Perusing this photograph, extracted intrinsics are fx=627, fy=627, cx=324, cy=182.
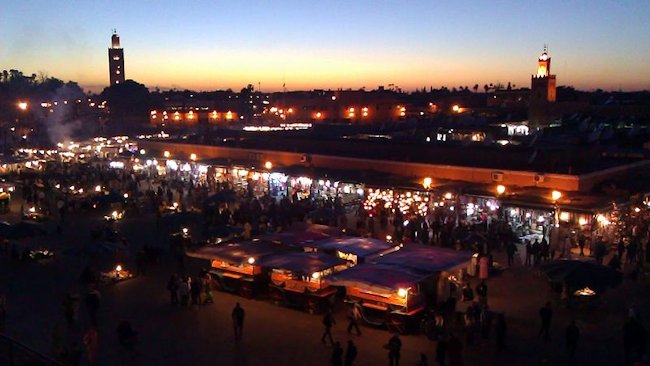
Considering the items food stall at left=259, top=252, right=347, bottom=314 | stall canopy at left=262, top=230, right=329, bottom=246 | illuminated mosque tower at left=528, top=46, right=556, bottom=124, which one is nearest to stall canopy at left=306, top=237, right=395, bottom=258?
stall canopy at left=262, top=230, right=329, bottom=246

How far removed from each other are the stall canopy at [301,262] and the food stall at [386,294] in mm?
787

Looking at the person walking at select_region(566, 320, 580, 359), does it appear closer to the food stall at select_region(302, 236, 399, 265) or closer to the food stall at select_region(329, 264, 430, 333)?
the food stall at select_region(329, 264, 430, 333)

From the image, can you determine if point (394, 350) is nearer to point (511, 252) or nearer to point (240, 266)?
point (240, 266)

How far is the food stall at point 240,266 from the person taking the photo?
636 inches

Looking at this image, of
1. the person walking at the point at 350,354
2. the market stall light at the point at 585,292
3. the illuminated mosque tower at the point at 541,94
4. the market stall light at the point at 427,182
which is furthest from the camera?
the illuminated mosque tower at the point at 541,94

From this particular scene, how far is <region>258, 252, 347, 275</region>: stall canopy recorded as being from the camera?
15.1 metres

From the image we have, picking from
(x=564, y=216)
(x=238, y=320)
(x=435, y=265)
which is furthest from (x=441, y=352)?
(x=564, y=216)

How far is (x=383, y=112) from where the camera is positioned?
7981 cm

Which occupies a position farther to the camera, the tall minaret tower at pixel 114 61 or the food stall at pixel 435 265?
the tall minaret tower at pixel 114 61

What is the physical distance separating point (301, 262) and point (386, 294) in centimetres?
258

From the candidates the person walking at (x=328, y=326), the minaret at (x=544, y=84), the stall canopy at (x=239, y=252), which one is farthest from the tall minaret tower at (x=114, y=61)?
the person walking at (x=328, y=326)

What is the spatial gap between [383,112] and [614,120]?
30663 mm

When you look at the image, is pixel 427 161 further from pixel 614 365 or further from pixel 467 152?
pixel 614 365

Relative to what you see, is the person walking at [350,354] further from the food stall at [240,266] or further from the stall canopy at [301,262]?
the food stall at [240,266]
